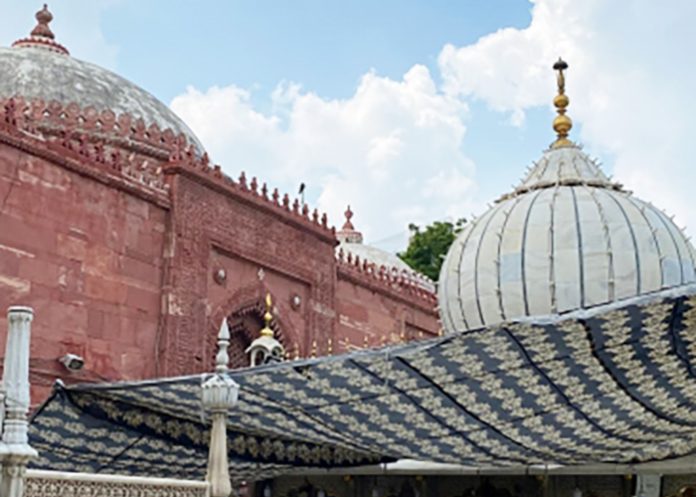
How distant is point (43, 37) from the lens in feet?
49.1

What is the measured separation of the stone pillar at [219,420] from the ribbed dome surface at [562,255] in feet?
12.8

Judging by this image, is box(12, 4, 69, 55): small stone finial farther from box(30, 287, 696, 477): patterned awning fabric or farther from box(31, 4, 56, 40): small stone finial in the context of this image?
box(30, 287, 696, 477): patterned awning fabric

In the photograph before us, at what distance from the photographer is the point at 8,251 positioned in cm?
894

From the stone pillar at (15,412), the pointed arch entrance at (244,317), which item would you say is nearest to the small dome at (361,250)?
the pointed arch entrance at (244,317)

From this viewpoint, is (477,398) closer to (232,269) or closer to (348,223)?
(232,269)

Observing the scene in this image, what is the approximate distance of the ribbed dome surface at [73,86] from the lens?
526 inches

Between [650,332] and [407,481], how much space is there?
434 centimetres

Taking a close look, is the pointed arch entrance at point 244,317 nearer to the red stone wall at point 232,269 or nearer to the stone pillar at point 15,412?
the red stone wall at point 232,269

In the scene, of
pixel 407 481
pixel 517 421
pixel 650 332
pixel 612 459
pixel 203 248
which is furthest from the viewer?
pixel 203 248

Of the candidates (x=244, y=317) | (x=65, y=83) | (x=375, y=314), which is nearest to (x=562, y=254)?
(x=244, y=317)

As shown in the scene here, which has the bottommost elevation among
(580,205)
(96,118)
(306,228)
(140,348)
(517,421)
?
(517,421)

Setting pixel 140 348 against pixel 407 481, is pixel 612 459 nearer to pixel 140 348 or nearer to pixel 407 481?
pixel 407 481

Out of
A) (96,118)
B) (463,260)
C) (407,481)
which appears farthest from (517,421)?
(96,118)

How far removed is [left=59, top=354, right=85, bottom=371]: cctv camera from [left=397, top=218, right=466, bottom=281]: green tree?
1484 cm
